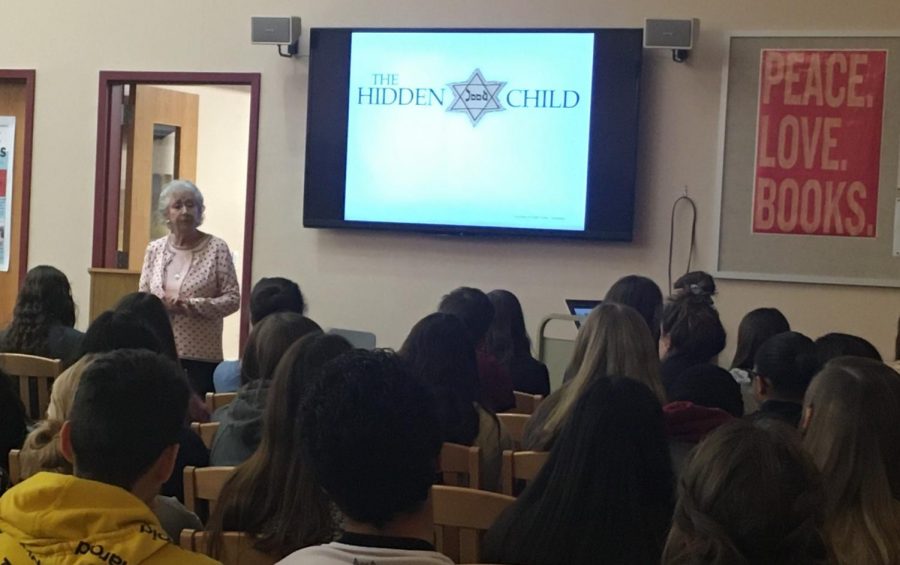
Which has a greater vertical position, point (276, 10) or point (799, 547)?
point (276, 10)

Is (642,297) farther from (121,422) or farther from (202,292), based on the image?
(121,422)

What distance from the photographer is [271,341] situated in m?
3.21

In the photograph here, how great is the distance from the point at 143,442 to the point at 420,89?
481 cm

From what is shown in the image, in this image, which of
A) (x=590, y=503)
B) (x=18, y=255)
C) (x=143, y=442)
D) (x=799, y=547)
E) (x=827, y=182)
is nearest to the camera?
(x=799, y=547)

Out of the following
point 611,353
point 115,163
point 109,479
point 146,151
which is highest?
point 146,151

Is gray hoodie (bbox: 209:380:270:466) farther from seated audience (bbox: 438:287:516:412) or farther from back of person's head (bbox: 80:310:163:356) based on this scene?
seated audience (bbox: 438:287:516:412)

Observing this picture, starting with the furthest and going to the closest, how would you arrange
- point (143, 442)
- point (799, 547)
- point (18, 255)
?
1. point (18, 255)
2. point (143, 442)
3. point (799, 547)

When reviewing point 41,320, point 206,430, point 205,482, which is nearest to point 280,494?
point 205,482

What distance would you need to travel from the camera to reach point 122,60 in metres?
6.99

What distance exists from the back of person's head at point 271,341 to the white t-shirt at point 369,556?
166 centimetres

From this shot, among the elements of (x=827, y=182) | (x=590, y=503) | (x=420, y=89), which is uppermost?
(x=420, y=89)

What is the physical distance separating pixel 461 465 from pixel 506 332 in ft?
5.60

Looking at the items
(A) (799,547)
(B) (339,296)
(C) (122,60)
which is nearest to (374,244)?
(B) (339,296)

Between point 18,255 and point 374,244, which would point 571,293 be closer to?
point 374,244
